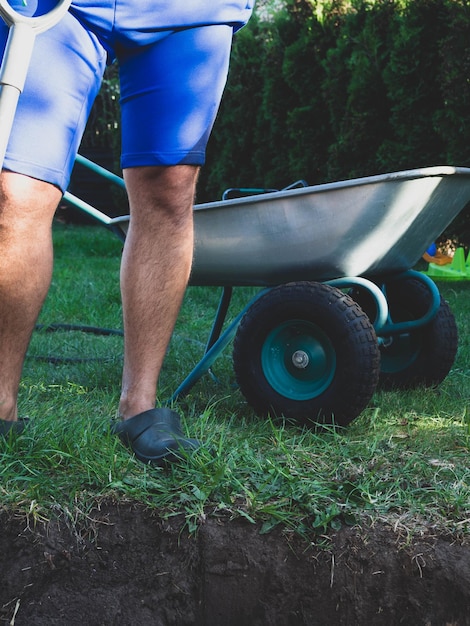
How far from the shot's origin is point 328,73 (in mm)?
5543

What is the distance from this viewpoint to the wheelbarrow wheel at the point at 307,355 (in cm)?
217

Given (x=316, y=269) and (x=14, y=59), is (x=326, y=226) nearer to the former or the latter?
(x=316, y=269)

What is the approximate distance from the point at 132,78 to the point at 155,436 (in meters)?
0.87

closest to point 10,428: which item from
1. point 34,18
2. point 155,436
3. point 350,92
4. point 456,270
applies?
point 155,436

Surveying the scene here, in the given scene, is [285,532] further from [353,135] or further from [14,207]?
[353,135]

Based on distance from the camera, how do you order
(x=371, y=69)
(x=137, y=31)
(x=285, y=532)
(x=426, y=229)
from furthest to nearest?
1. (x=371, y=69)
2. (x=426, y=229)
3. (x=137, y=31)
4. (x=285, y=532)

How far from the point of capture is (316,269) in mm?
2418

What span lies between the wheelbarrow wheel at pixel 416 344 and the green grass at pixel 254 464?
7cm

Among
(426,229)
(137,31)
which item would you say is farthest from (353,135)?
(137,31)

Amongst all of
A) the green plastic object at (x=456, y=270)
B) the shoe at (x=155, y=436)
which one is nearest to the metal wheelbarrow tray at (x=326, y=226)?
the shoe at (x=155, y=436)

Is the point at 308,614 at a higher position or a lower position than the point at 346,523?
lower

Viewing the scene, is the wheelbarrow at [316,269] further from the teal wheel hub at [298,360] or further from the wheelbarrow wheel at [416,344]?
the wheelbarrow wheel at [416,344]

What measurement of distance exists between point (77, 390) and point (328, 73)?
3640 mm

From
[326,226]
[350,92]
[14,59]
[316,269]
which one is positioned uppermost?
[350,92]
